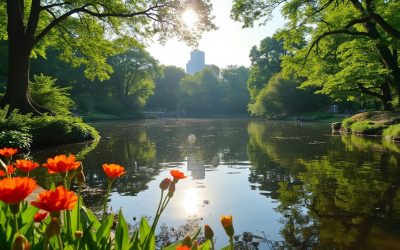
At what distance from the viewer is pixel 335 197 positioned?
7320mm

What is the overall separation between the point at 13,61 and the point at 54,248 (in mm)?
17677

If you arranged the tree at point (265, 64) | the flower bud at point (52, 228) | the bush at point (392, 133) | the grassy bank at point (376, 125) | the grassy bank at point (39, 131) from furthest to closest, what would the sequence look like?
1. the tree at point (265, 64)
2. the grassy bank at point (376, 125)
3. the bush at point (392, 133)
4. the grassy bank at point (39, 131)
5. the flower bud at point (52, 228)

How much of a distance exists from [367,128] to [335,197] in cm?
1828

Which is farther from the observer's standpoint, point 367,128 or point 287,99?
point 287,99

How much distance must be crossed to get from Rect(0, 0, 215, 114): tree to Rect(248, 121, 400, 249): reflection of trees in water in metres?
10.1

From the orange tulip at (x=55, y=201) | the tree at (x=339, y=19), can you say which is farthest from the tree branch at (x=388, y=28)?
the orange tulip at (x=55, y=201)

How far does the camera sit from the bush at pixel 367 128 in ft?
75.3

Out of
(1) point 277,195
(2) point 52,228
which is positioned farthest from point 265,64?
(2) point 52,228

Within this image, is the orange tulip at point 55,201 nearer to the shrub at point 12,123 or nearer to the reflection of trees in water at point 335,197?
the reflection of trees in water at point 335,197

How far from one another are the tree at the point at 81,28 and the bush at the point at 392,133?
1127 cm

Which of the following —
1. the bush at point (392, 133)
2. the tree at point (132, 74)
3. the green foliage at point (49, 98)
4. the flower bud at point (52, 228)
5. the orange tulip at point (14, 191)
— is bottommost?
the bush at point (392, 133)

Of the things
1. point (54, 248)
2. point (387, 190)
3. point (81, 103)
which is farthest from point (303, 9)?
point (81, 103)

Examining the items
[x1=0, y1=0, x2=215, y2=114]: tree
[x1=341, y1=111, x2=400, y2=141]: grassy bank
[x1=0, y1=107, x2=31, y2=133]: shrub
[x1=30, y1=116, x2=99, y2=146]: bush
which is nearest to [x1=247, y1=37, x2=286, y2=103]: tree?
[x1=341, y1=111, x2=400, y2=141]: grassy bank

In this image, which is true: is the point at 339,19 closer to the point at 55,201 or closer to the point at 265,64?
the point at 55,201
